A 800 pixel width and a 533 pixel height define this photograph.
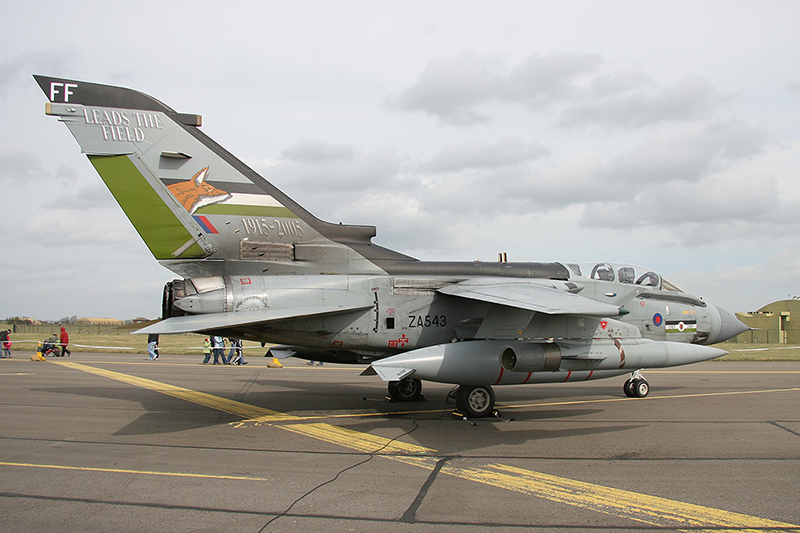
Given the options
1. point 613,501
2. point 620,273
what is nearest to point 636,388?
point 620,273

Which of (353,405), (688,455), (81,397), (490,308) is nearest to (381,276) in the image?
(490,308)

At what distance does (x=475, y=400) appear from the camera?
10.1 m

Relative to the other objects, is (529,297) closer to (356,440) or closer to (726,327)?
(356,440)

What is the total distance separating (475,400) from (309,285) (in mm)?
3874

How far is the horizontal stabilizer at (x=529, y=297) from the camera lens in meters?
8.11

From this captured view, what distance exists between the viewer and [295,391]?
14023 mm

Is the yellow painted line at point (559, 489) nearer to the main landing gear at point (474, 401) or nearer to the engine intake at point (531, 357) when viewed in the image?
the main landing gear at point (474, 401)

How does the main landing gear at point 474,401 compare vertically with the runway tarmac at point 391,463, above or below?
above

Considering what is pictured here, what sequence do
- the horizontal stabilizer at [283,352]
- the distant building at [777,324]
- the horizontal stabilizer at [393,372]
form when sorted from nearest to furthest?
the horizontal stabilizer at [393,372] → the horizontal stabilizer at [283,352] → the distant building at [777,324]

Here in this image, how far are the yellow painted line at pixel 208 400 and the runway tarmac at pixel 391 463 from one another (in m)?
0.09

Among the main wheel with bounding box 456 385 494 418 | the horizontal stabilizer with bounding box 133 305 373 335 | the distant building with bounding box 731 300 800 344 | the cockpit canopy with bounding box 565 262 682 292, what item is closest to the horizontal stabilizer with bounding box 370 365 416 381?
the horizontal stabilizer with bounding box 133 305 373 335

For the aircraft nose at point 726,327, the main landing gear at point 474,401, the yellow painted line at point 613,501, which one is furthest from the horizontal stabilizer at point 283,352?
the aircraft nose at point 726,327

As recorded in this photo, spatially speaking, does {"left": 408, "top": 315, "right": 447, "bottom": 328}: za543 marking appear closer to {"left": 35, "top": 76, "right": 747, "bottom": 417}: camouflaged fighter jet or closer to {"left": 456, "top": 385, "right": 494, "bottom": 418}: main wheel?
{"left": 35, "top": 76, "right": 747, "bottom": 417}: camouflaged fighter jet

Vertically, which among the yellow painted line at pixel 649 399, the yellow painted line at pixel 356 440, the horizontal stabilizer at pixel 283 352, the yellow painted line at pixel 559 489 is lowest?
the yellow painted line at pixel 649 399
